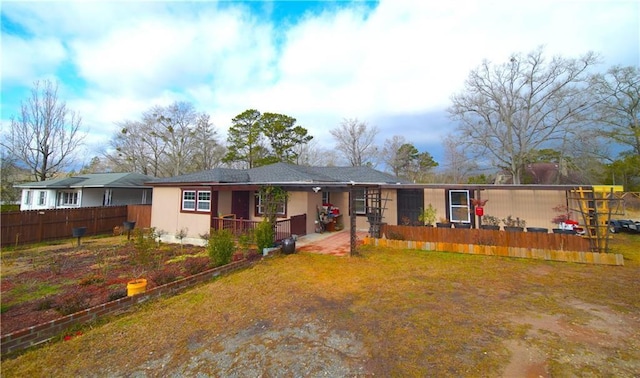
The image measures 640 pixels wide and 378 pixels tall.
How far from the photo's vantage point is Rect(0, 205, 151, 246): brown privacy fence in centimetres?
1056

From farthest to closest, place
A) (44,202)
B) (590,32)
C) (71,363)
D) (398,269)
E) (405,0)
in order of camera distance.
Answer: (44,202) < (590,32) < (405,0) < (398,269) < (71,363)

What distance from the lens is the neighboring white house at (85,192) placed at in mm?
17391

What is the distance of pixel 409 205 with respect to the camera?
12.6 meters

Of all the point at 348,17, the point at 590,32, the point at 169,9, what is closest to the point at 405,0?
the point at 348,17

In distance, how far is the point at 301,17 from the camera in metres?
10.0

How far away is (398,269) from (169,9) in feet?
32.8

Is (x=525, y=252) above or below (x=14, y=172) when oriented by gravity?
below

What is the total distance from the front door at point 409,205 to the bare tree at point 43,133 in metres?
27.8

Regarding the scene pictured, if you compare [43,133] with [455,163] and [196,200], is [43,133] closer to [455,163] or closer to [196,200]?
[196,200]

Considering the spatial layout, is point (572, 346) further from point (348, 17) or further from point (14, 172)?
point (14, 172)

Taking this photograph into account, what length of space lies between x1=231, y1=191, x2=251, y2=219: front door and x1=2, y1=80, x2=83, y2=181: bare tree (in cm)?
2034

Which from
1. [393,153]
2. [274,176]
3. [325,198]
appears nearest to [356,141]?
[393,153]

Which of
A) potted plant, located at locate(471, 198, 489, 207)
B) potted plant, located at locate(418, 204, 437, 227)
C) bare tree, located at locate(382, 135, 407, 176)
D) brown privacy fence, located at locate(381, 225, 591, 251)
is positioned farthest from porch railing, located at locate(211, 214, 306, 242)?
bare tree, located at locate(382, 135, 407, 176)

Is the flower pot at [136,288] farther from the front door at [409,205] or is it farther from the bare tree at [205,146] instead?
the bare tree at [205,146]
